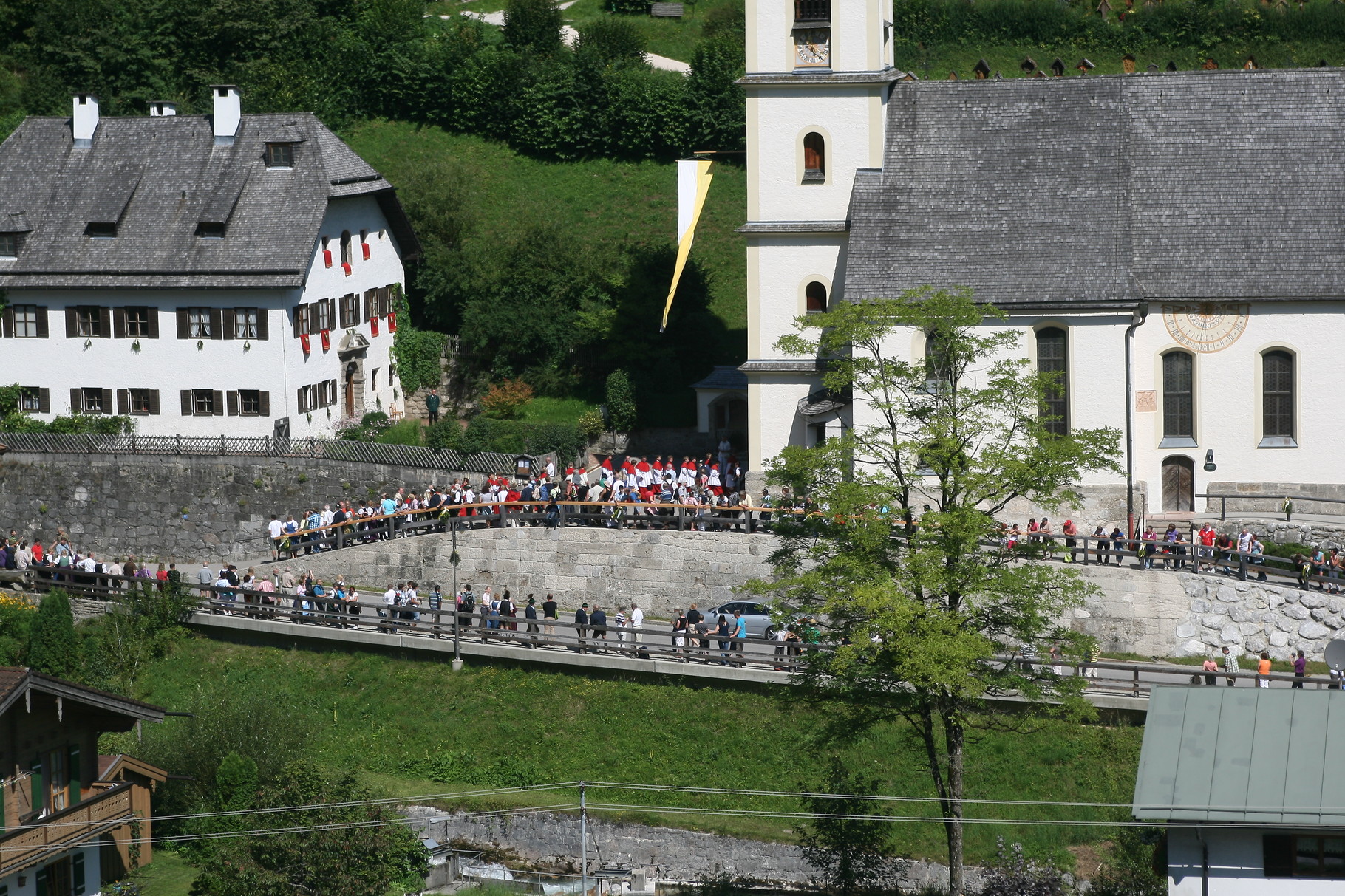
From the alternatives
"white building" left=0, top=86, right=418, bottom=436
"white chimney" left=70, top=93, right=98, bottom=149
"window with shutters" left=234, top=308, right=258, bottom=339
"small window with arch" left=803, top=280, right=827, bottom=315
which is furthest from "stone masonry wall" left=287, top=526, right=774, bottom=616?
"white chimney" left=70, top=93, right=98, bottom=149

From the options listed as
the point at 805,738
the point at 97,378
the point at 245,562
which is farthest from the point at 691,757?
the point at 97,378

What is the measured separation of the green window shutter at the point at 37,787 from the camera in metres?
39.1

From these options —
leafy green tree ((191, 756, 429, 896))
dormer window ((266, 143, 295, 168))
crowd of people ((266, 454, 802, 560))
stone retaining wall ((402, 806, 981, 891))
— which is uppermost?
dormer window ((266, 143, 295, 168))

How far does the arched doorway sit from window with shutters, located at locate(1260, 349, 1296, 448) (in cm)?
206

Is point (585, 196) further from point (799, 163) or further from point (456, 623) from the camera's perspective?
point (456, 623)

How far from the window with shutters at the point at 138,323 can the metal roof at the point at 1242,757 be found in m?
38.0

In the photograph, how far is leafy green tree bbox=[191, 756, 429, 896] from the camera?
128ft

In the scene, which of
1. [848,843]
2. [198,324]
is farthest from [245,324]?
[848,843]

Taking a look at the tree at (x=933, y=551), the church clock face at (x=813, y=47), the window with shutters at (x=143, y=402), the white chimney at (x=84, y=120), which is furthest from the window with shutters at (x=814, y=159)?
the white chimney at (x=84, y=120)

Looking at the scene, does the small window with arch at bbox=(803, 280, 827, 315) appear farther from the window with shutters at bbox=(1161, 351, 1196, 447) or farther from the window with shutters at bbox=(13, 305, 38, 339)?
the window with shutters at bbox=(13, 305, 38, 339)

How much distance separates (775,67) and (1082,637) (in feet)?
77.7

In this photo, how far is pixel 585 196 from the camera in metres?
79.4

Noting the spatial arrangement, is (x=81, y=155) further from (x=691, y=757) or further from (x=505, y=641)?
(x=691, y=757)

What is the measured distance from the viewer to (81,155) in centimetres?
6625
